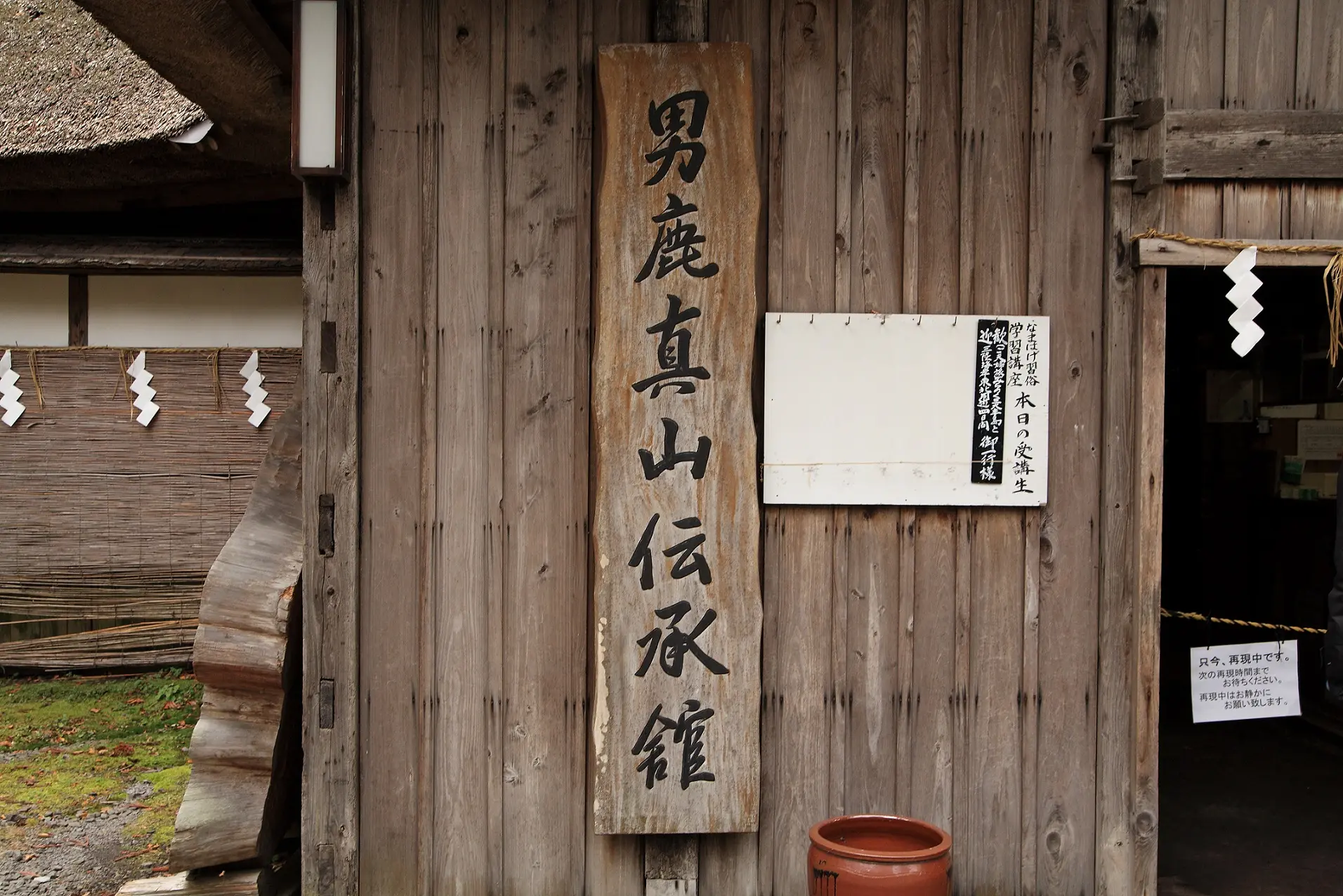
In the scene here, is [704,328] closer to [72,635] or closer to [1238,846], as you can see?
[1238,846]

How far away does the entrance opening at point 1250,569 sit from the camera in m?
4.90

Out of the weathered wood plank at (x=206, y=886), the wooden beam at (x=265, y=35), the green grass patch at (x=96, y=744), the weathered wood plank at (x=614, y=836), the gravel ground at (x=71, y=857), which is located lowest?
the gravel ground at (x=71, y=857)

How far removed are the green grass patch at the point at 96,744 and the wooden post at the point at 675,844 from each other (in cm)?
261

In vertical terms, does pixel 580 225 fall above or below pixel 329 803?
above

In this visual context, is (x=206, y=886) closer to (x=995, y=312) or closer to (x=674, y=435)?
(x=674, y=435)

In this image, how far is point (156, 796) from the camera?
5297 millimetres

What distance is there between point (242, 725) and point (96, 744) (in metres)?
3.03

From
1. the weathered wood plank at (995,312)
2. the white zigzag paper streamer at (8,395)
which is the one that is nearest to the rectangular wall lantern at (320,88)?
the weathered wood plank at (995,312)

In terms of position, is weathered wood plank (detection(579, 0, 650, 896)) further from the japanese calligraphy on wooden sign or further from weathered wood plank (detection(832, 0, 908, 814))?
weathered wood plank (detection(832, 0, 908, 814))

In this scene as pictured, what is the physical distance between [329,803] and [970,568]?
2617mm

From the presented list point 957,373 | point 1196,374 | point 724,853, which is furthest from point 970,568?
point 1196,374

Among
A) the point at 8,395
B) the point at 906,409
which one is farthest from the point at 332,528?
the point at 8,395

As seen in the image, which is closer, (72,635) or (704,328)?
(704,328)

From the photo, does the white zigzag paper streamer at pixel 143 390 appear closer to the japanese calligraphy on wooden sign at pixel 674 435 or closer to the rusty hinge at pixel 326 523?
the rusty hinge at pixel 326 523
